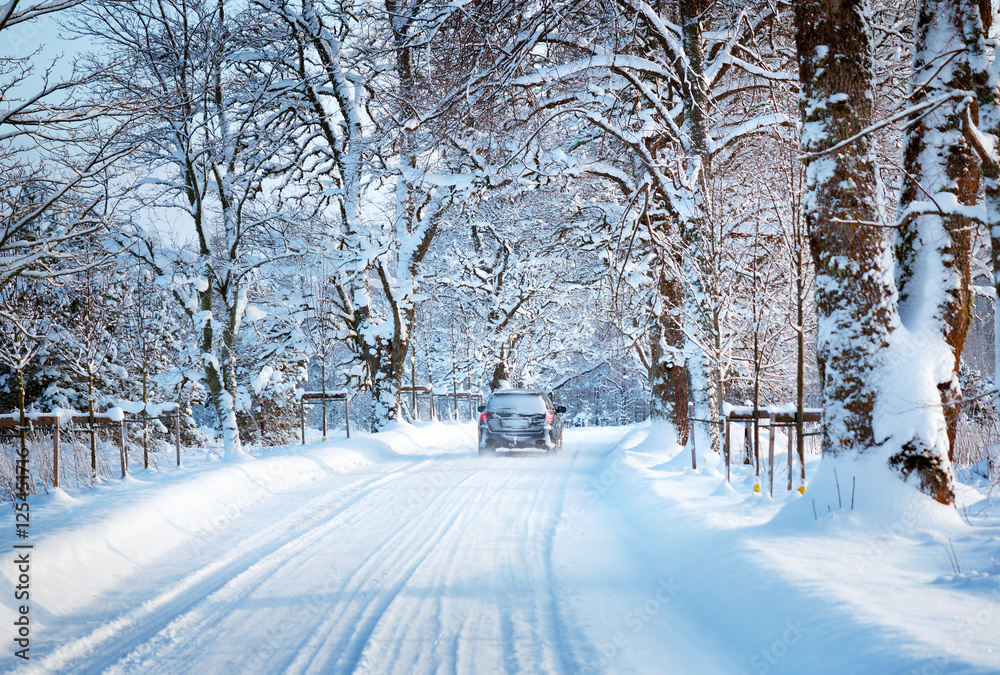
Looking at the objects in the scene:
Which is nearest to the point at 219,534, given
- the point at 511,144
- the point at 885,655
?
the point at 885,655

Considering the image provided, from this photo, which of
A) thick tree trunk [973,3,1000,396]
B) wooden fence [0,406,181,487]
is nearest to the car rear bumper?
wooden fence [0,406,181,487]

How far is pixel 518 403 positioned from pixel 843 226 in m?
10.7

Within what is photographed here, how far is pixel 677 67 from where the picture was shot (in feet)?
36.4

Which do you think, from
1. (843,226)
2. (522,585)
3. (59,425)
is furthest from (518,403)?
(843,226)

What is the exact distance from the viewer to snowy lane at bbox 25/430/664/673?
148 inches

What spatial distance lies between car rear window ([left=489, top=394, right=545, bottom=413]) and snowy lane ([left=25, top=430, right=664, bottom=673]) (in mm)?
7003

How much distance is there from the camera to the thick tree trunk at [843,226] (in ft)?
17.3

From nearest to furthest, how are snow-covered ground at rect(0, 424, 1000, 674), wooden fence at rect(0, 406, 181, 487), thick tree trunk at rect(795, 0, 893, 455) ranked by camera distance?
1. snow-covered ground at rect(0, 424, 1000, 674)
2. thick tree trunk at rect(795, 0, 893, 455)
3. wooden fence at rect(0, 406, 181, 487)

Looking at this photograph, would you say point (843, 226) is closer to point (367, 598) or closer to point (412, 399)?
point (367, 598)

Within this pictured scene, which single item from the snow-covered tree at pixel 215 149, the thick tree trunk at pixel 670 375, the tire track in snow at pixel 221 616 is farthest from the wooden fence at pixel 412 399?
the tire track in snow at pixel 221 616

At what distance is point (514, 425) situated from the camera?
596 inches

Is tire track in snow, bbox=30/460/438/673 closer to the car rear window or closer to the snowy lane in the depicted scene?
the snowy lane

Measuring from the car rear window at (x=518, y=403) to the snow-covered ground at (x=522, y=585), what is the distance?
711 cm

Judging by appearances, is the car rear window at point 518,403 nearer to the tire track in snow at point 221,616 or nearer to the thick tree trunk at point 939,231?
the tire track in snow at point 221,616
